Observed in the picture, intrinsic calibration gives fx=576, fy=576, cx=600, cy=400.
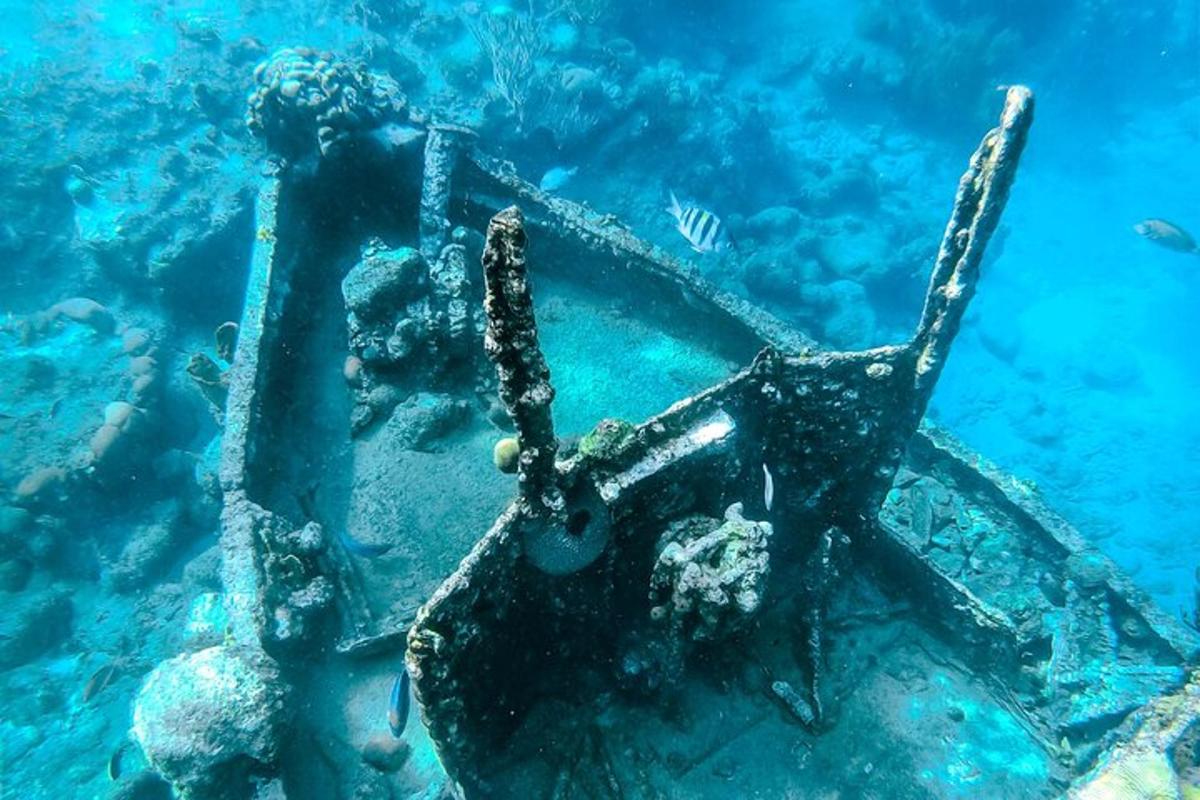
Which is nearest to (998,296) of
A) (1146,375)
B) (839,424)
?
(1146,375)

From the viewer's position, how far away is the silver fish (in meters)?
4.10

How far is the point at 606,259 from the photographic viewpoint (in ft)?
23.2

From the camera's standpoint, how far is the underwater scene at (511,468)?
3670mm

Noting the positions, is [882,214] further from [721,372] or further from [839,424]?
[839,424]

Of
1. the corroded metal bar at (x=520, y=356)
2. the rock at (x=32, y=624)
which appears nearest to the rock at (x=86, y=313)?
the rock at (x=32, y=624)

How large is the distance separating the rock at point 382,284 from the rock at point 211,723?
3395 millimetres

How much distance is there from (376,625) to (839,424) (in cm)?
409

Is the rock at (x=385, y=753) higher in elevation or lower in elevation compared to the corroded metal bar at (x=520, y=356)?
lower

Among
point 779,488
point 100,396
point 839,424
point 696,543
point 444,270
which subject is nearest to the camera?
point 696,543

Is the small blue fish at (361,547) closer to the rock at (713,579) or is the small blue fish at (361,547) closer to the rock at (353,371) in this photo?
the rock at (353,371)

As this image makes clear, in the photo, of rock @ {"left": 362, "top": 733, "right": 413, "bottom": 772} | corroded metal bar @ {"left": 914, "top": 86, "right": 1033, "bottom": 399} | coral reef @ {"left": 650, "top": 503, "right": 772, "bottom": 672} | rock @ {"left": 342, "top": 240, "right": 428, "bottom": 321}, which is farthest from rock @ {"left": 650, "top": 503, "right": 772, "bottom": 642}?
rock @ {"left": 342, "top": 240, "right": 428, "bottom": 321}

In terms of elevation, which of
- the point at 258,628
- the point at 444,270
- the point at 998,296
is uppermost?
the point at 444,270

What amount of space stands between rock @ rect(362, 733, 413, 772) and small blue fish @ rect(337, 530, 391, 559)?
143cm

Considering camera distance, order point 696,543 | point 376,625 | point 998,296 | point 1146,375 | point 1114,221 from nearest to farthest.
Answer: point 696,543 < point 376,625 < point 1146,375 < point 998,296 < point 1114,221
